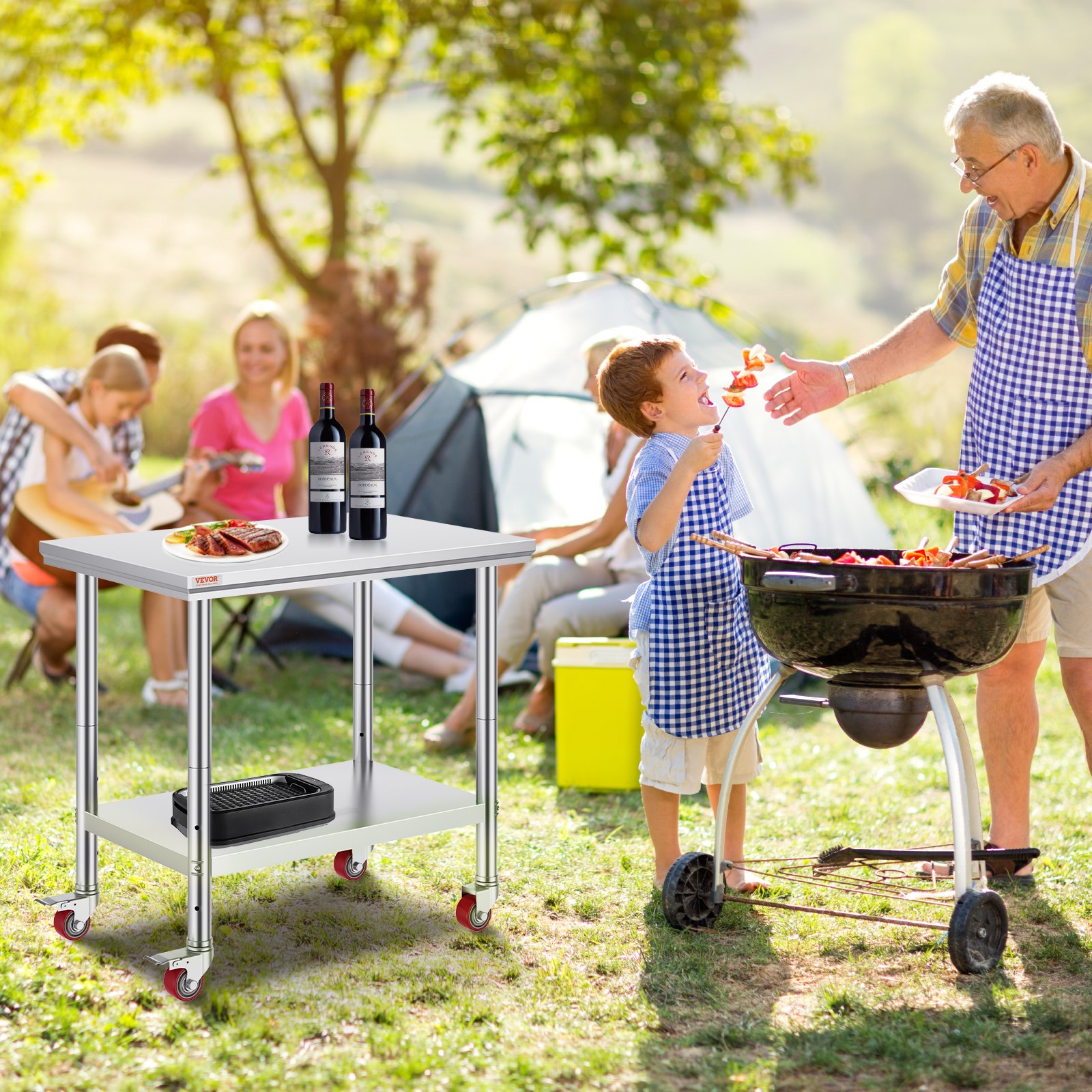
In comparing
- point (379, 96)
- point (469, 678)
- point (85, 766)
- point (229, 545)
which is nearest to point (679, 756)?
point (229, 545)

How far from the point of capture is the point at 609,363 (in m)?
3.19

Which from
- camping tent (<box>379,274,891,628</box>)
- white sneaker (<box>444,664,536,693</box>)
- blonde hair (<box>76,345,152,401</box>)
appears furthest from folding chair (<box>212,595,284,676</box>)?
blonde hair (<box>76,345,152,401</box>)

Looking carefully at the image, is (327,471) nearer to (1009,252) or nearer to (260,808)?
(260,808)

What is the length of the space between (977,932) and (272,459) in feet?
11.4

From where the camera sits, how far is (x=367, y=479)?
10.1ft

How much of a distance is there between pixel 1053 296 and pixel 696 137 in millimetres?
6015

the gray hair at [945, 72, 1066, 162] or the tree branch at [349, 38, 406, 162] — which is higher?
the tree branch at [349, 38, 406, 162]

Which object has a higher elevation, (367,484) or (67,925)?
(367,484)

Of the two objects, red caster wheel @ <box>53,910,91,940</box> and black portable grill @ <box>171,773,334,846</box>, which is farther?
red caster wheel @ <box>53,910,91,940</box>

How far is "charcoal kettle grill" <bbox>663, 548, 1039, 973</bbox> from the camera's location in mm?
2709

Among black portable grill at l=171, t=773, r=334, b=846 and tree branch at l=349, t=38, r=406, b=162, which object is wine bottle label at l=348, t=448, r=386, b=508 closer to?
black portable grill at l=171, t=773, r=334, b=846

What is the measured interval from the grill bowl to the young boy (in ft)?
0.97

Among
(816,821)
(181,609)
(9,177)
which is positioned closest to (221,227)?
(9,177)

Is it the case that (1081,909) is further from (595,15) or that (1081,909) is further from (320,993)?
(595,15)
